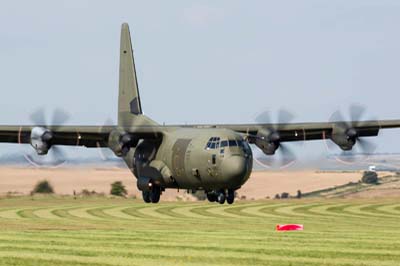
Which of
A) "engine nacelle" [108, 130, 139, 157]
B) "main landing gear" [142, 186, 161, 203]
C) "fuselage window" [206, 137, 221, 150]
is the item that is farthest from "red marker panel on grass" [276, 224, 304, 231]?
"main landing gear" [142, 186, 161, 203]

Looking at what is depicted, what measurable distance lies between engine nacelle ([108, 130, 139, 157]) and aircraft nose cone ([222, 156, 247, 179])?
8573 mm

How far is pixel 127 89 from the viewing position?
7231 cm

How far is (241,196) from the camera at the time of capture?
96250 millimetres

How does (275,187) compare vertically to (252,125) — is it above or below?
below

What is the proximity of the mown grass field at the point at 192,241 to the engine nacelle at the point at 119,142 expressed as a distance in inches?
164

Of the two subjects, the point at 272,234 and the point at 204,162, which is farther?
the point at 204,162

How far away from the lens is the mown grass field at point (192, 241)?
26.5m

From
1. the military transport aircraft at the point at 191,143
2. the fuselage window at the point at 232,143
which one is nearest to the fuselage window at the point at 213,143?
the military transport aircraft at the point at 191,143

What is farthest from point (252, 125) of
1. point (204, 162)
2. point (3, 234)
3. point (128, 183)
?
point (3, 234)

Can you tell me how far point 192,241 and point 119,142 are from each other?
29.2 metres

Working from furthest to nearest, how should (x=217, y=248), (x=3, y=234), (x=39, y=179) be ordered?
(x=39, y=179) → (x=3, y=234) → (x=217, y=248)

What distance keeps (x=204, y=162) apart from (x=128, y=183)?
28468 mm

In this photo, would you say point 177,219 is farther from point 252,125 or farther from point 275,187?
point 275,187

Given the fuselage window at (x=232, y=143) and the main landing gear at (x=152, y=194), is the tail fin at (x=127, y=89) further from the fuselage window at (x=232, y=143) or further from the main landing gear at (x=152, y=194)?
the fuselage window at (x=232, y=143)
